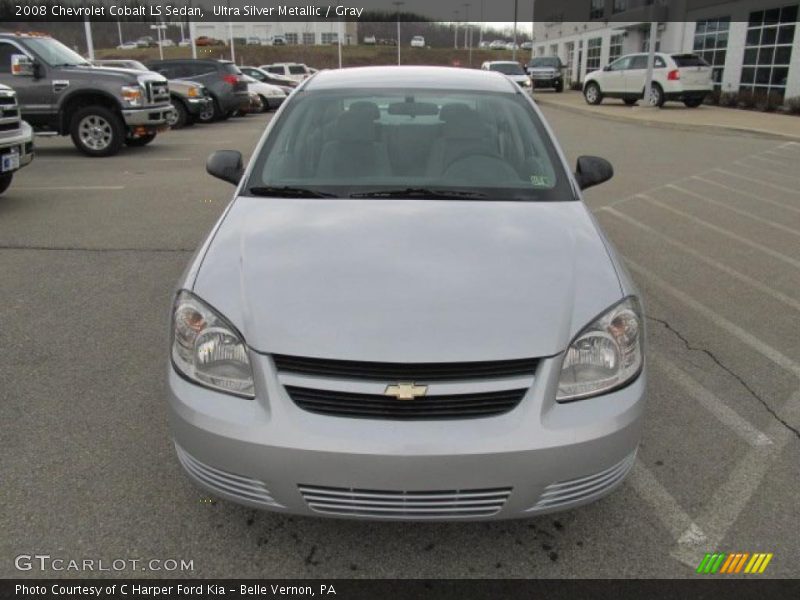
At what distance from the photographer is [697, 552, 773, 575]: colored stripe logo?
2396 millimetres

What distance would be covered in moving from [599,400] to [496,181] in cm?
145

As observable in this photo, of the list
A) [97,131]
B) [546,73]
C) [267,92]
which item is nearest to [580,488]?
[97,131]

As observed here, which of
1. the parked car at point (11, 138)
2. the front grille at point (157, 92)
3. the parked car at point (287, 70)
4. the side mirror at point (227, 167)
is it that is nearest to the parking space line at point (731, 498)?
the side mirror at point (227, 167)

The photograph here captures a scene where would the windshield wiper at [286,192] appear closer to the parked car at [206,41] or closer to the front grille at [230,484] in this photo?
the front grille at [230,484]

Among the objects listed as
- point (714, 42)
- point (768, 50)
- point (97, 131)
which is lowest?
point (97, 131)

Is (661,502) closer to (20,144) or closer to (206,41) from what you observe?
(20,144)

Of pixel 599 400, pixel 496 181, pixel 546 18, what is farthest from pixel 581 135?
pixel 546 18

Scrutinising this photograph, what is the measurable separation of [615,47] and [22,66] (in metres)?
31.9

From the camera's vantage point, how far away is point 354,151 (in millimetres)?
3553

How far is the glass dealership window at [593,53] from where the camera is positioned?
3853cm

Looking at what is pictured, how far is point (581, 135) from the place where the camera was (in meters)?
16.2

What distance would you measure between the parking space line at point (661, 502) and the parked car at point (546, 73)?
34.7 metres

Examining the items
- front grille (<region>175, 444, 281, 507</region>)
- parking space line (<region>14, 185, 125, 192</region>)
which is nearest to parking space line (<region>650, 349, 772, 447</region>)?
front grille (<region>175, 444, 281, 507</region>)

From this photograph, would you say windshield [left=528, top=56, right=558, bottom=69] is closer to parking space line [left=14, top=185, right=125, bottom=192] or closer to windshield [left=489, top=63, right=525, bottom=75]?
windshield [left=489, top=63, right=525, bottom=75]
